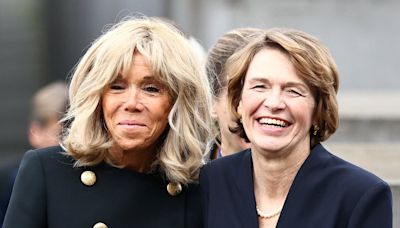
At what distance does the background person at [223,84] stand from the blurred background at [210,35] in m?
3.09

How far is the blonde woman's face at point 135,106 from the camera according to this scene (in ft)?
13.1

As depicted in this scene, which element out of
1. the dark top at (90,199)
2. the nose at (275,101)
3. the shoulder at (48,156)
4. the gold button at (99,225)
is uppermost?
the nose at (275,101)

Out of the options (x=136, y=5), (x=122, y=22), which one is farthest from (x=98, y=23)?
(x=122, y=22)

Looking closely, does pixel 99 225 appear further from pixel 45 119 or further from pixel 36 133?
pixel 45 119

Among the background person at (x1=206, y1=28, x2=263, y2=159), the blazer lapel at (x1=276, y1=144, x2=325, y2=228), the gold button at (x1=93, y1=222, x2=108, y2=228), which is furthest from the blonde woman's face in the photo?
the background person at (x1=206, y1=28, x2=263, y2=159)

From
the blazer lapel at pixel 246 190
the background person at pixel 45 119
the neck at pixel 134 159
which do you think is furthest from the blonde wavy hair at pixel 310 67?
the background person at pixel 45 119

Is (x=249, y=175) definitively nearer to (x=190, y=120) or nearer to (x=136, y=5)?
(x=190, y=120)

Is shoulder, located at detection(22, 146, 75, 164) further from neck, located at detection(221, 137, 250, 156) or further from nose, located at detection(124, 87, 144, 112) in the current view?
neck, located at detection(221, 137, 250, 156)

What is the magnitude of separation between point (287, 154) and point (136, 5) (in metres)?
5.60

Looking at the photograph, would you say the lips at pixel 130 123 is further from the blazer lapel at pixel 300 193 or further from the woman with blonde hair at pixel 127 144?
the blazer lapel at pixel 300 193

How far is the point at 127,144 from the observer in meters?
4.03

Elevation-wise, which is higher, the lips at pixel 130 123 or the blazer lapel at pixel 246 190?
the lips at pixel 130 123

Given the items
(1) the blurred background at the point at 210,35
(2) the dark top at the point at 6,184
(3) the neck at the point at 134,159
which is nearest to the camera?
(3) the neck at the point at 134,159

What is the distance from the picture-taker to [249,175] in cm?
420
